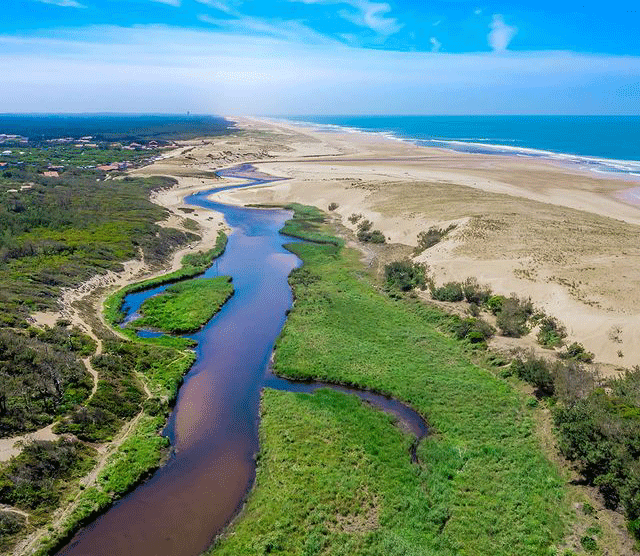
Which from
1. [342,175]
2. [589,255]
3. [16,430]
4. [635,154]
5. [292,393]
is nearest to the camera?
[16,430]

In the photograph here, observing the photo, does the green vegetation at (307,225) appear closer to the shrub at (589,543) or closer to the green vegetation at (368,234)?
the green vegetation at (368,234)

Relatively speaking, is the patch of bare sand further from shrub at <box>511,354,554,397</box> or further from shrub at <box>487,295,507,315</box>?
shrub at <box>511,354,554,397</box>

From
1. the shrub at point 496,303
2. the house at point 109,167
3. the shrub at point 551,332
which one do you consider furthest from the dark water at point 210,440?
the house at point 109,167

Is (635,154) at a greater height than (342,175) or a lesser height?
greater

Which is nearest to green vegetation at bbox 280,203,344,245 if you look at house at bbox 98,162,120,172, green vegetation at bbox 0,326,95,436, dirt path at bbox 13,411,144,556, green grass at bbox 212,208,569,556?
green grass at bbox 212,208,569,556

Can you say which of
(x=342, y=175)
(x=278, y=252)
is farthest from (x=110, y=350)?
(x=342, y=175)

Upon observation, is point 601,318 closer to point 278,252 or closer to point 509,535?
point 509,535
